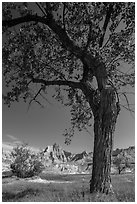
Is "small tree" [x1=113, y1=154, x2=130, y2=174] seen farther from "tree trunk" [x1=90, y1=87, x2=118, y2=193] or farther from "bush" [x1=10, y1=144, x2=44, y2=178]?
"tree trunk" [x1=90, y1=87, x2=118, y2=193]

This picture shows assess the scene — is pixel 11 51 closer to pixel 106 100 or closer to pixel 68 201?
pixel 106 100

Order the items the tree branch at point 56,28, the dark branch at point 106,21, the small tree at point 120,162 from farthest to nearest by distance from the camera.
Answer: the small tree at point 120,162
the dark branch at point 106,21
the tree branch at point 56,28

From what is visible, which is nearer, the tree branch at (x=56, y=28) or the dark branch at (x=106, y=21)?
the tree branch at (x=56, y=28)

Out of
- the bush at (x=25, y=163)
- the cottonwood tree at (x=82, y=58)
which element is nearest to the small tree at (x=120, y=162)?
the bush at (x=25, y=163)

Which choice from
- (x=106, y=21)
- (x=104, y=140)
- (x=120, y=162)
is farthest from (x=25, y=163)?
(x=120, y=162)

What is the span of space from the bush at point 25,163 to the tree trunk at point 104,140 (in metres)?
45.7

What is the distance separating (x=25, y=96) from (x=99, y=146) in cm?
761

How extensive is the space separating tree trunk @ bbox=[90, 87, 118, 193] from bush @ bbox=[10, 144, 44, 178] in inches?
1800

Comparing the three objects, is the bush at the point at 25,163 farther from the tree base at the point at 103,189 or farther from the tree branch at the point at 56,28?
the tree base at the point at 103,189

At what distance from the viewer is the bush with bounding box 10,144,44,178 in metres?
55.1

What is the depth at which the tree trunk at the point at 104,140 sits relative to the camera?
11352 mm

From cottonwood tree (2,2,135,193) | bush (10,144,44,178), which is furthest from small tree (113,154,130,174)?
cottonwood tree (2,2,135,193)

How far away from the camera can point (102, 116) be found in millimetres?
12336

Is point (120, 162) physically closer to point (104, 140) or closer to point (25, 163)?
point (25, 163)
